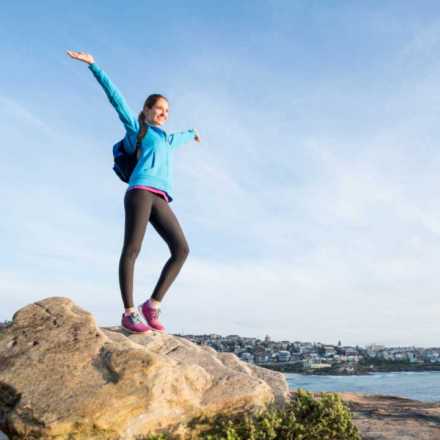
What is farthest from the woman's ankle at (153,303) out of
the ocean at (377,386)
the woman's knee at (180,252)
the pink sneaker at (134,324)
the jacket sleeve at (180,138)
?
the ocean at (377,386)

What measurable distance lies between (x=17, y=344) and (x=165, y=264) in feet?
7.51

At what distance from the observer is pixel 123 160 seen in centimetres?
682

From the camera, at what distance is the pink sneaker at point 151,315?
677 cm

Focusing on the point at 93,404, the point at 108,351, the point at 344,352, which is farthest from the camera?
the point at 344,352

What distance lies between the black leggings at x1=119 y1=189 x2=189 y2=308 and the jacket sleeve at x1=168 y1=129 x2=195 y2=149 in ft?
3.26

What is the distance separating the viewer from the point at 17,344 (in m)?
5.32

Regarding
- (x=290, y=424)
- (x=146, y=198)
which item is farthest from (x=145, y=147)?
(x=290, y=424)

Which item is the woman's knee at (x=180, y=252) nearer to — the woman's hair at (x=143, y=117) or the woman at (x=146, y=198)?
the woman at (x=146, y=198)

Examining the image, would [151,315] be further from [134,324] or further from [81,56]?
[81,56]

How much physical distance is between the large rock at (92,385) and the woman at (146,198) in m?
0.84

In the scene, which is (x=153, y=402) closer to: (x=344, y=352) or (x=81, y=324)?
(x=81, y=324)

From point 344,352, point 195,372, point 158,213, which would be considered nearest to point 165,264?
point 158,213

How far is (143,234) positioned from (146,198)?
52 centimetres

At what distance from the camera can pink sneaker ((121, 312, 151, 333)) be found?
6527mm
